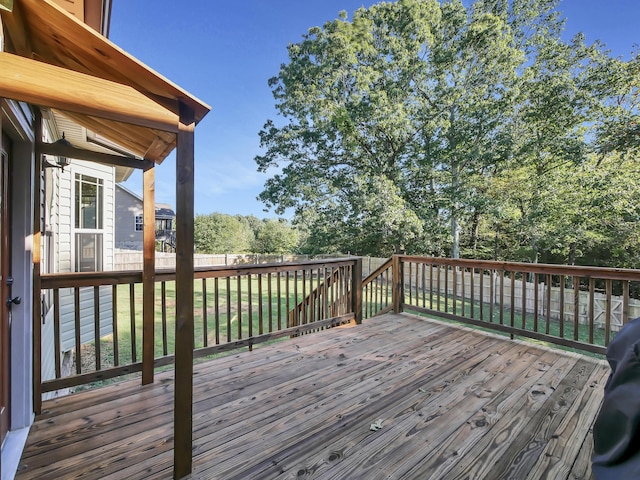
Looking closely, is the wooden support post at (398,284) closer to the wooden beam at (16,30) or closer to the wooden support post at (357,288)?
the wooden support post at (357,288)

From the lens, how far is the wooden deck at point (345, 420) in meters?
1.64

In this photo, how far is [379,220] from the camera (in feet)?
34.7

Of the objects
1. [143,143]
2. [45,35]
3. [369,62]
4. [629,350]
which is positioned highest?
[369,62]

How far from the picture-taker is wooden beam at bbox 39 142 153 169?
2.13 m

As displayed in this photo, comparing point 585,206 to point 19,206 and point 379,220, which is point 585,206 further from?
point 19,206

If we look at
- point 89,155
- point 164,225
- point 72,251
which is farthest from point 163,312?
point 164,225

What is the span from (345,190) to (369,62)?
4.60 metres

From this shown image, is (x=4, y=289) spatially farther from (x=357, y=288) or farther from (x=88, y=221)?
(x=88, y=221)

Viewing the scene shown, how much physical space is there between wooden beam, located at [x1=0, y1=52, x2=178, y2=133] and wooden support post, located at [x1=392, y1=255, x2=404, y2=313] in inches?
154

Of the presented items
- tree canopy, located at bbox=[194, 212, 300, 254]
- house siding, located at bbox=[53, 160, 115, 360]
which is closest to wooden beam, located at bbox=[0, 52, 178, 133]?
house siding, located at bbox=[53, 160, 115, 360]

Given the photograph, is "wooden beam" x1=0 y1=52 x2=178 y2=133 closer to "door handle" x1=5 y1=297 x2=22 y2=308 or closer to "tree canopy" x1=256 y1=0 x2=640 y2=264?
"door handle" x1=5 y1=297 x2=22 y2=308

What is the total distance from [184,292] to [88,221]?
530 cm

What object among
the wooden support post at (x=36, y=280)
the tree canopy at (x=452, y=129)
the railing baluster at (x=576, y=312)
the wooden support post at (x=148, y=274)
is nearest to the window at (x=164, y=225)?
the tree canopy at (x=452, y=129)

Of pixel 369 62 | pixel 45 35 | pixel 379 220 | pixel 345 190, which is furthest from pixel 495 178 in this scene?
pixel 45 35
